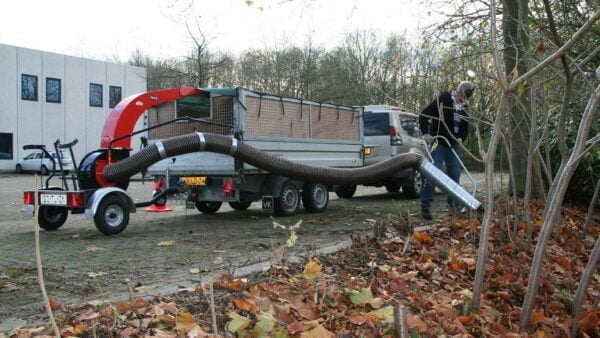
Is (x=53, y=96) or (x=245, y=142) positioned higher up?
(x=53, y=96)

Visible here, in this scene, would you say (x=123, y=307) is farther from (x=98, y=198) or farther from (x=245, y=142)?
(x=245, y=142)

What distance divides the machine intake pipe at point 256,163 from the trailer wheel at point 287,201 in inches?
34.2

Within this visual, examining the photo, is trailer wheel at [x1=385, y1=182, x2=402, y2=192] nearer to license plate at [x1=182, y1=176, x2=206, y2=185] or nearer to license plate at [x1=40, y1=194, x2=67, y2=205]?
license plate at [x1=182, y1=176, x2=206, y2=185]

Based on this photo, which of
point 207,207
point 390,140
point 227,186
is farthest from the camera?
point 390,140

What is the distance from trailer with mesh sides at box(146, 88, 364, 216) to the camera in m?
8.79

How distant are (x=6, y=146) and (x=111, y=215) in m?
31.5

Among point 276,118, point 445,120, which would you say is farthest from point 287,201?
point 445,120

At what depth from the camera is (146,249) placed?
21.0 ft

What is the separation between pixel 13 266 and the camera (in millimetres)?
5469

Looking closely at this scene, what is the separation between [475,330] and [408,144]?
9.97 meters

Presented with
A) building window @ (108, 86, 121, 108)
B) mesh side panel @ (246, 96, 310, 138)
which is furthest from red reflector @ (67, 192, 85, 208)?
building window @ (108, 86, 121, 108)

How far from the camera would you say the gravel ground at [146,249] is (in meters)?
4.34

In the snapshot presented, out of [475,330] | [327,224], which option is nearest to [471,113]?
[475,330]

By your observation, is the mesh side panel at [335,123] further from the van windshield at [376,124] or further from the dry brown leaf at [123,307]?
the dry brown leaf at [123,307]
